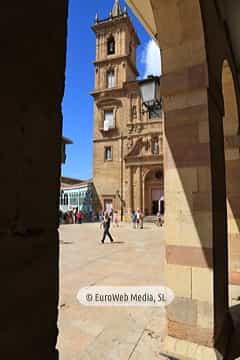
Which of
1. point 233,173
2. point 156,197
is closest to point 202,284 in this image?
point 233,173

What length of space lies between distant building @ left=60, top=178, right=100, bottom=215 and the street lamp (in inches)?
871

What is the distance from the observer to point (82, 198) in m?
27.3

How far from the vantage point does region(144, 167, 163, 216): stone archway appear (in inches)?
977

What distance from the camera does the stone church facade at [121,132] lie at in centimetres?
2477

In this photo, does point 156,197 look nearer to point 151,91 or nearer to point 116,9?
point 116,9

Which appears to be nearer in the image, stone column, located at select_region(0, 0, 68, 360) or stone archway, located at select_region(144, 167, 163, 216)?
stone column, located at select_region(0, 0, 68, 360)

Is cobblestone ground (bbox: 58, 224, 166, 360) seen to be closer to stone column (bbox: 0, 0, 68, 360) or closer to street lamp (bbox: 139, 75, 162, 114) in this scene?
stone column (bbox: 0, 0, 68, 360)

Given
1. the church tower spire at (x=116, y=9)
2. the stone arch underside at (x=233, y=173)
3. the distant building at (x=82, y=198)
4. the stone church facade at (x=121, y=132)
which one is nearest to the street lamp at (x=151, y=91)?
the stone arch underside at (x=233, y=173)

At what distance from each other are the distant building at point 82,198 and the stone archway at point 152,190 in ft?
16.5

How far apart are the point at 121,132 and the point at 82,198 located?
26.4 ft

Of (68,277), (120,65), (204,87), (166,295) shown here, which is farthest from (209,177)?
(120,65)

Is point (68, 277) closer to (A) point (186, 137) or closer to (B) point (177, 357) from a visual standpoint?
(B) point (177, 357)

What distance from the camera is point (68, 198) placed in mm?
28250

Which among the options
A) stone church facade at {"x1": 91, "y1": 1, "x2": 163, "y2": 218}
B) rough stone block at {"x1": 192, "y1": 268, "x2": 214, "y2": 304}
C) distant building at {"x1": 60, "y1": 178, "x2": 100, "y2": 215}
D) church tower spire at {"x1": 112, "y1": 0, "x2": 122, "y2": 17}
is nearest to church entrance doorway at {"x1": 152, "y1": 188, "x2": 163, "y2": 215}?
stone church facade at {"x1": 91, "y1": 1, "x2": 163, "y2": 218}
